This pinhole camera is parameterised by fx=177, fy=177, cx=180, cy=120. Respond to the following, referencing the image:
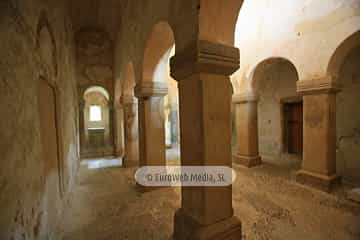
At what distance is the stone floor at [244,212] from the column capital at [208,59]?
2.08m

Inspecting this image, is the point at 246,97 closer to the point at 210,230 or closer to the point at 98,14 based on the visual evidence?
the point at 210,230

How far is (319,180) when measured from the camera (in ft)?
11.8

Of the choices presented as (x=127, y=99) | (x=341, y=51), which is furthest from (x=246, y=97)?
(x=127, y=99)

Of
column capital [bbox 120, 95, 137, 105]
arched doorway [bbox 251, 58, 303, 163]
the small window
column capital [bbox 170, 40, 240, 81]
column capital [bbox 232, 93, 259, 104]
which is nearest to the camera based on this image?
column capital [bbox 170, 40, 240, 81]

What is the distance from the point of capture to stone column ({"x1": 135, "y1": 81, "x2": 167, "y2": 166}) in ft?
11.6

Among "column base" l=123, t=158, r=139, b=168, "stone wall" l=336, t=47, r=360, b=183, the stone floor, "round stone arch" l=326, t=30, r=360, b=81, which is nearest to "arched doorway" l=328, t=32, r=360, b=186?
"stone wall" l=336, t=47, r=360, b=183

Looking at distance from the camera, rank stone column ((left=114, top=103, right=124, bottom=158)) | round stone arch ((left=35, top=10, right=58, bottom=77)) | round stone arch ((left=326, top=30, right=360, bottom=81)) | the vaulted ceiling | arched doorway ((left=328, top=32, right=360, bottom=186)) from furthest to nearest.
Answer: stone column ((left=114, top=103, right=124, bottom=158)) → the vaulted ceiling → arched doorway ((left=328, top=32, right=360, bottom=186)) → round stone arch ((left=326, top=30, right=360, bottom=81)) → round stone arch ((left=35, top=10, right=58, bottom=77))

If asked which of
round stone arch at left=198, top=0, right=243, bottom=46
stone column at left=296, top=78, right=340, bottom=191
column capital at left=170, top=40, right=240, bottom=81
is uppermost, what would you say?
round stone arch at left=198, top=0, right=243, bottom=46

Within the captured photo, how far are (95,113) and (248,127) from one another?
13124mm

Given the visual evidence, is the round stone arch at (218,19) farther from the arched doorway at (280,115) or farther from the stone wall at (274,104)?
the stone wall at (274,104)

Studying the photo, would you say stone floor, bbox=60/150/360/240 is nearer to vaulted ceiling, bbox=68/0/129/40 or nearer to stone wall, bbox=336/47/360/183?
stone wall, bbox=336/47/360/183

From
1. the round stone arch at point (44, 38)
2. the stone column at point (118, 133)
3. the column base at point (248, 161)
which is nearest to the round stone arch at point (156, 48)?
the round stone arch at point (44, 38)

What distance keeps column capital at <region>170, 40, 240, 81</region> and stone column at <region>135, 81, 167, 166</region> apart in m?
1.73

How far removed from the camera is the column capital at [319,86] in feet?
11.3
